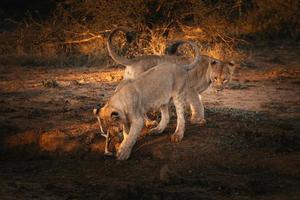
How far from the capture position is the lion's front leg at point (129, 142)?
7.93m

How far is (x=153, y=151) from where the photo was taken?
326 inches

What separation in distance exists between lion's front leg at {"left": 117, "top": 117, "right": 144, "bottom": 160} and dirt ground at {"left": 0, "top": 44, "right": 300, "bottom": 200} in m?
0.11

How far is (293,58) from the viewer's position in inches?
680

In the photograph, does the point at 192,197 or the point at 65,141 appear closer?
the point at 192,197

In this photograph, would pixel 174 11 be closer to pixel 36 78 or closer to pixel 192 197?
pixel 36 78

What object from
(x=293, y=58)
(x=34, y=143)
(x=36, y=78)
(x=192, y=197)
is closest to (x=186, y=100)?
(x=34, y=143)

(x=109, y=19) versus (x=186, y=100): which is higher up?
(x=109, y=19)

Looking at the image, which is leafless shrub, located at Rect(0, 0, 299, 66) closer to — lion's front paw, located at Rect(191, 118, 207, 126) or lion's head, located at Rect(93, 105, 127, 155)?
lion's front paw, located at Rect(191, 118, 207, 126)

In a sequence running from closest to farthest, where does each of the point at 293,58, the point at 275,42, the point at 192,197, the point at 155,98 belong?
the point at 192,197 → the point at 155,98 → the point at 293,58 → the point at 275,42

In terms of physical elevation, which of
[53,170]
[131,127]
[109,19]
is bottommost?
[53,170]

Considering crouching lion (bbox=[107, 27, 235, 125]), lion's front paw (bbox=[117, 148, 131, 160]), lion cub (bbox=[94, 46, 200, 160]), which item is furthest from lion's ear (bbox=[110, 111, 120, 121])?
crouching lion (bbox=[107, 27, 235, 125])

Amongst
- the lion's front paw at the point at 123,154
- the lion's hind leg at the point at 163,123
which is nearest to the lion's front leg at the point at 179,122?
the lion's hind leg at the point at 163,123

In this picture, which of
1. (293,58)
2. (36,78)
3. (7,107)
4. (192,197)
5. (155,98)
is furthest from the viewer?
(293,58)

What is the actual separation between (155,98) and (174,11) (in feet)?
24.1
